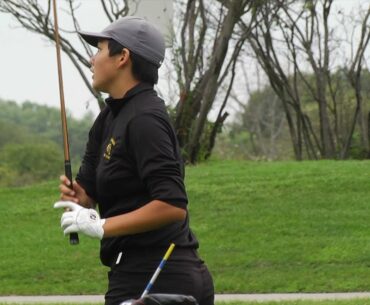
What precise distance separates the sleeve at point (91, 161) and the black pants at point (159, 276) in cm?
43

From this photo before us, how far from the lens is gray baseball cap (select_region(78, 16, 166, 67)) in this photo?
398 centimetres

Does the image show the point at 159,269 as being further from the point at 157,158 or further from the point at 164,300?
the point at 157,158

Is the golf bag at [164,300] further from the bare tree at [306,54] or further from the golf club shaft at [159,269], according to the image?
the bare tree at [306,54]

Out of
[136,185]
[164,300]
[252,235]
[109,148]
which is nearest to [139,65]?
[109,148]

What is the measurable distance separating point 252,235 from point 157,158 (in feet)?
28.0

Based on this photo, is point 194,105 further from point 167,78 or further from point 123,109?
point 123,109

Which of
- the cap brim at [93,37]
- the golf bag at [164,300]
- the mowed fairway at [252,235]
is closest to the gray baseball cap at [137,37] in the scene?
the cap brim at [93,37]

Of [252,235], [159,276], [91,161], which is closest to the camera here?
[159,276]

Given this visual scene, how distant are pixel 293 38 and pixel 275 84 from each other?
1550 mm

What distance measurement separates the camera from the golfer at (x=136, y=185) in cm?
378

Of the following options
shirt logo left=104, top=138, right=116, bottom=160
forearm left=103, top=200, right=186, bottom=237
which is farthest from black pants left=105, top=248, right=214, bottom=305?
shirt logo left=104, top=138, right=116, bottom=160

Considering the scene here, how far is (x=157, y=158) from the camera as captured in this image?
148 inches

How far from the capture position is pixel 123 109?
4004mm

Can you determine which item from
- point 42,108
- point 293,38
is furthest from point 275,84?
point 42,108
